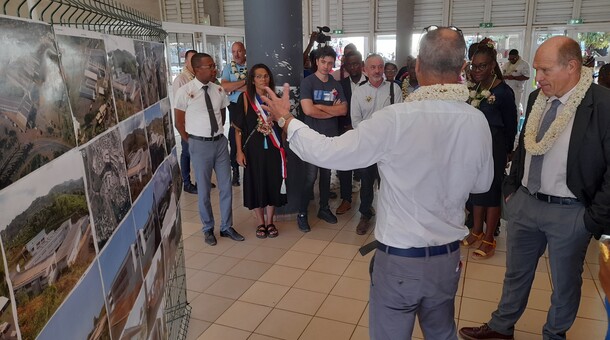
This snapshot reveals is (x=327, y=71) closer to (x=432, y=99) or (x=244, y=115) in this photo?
(x=244, y=115)

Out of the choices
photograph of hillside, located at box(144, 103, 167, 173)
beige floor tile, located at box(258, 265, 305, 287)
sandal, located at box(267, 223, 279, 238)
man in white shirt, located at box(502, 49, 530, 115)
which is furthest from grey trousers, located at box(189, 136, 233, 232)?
man in white shirt, located at box(502, 49, 530, 115)

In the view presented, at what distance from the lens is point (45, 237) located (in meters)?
0.87

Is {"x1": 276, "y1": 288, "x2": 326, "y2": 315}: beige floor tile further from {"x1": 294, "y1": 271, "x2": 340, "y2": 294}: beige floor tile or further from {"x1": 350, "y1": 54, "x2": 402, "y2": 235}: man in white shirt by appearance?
{"x1": 350, "y1": 54, "x2": 402, "y2": 235}: man in white shirt

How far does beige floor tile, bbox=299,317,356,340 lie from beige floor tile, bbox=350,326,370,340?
2 cm

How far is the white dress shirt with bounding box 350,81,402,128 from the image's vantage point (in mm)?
4332

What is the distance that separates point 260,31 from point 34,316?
3958 millimetres

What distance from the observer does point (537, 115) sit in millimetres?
2371

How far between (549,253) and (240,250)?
249 cm

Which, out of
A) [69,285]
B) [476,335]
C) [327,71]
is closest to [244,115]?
[327,71]

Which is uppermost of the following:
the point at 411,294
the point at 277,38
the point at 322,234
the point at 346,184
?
the point at 277,38

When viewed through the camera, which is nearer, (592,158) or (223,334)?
(592,158)

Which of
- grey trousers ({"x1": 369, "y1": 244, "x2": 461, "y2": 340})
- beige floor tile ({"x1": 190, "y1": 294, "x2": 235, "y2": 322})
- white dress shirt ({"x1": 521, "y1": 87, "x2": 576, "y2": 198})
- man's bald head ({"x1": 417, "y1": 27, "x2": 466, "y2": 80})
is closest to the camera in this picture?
man's bald head ({"x1": 417, "y1": 27, "x2": 466, "y2": 80})

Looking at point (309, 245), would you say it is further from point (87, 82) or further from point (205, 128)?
point (87, 82)

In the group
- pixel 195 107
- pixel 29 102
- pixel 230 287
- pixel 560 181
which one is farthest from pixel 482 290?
pixel 29 102
